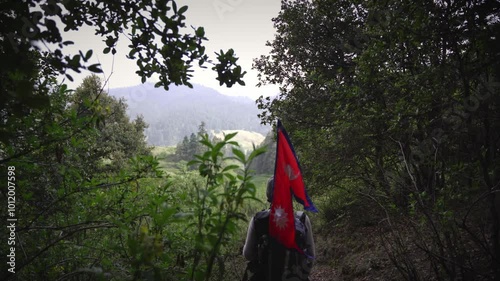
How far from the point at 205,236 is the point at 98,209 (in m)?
1.98

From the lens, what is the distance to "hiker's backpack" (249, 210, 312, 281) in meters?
3.12

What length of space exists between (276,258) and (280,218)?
0.71 m

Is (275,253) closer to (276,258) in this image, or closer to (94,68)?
(276,258)

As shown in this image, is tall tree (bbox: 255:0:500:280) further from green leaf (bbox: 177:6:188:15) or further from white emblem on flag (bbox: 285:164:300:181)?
green leaf (bbox: 177:6:188:15)

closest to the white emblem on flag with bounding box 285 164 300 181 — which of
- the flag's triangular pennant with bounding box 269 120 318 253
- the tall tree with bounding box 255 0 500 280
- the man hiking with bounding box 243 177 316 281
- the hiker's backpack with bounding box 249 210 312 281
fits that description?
the flag's triangular pennant with bounding box 269 120 318 253

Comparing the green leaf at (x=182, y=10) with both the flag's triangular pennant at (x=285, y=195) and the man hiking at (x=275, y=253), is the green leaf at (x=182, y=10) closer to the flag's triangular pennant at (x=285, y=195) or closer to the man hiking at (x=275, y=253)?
the flag's triangular pennant at (x=285, y=195)

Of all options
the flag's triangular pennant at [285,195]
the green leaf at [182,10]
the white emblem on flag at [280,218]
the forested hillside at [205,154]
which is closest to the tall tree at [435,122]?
the forested hillside at [205,154]

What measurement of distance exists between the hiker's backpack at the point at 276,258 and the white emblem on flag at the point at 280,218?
44 centimetres

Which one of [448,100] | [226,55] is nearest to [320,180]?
[448,100]

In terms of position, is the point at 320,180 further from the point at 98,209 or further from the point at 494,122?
the point at 98,209

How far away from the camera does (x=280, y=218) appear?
8.96ft

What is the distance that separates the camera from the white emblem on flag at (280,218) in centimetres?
272

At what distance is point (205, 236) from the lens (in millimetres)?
1517

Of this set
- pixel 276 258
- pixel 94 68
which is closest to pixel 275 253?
pixel 276 258
